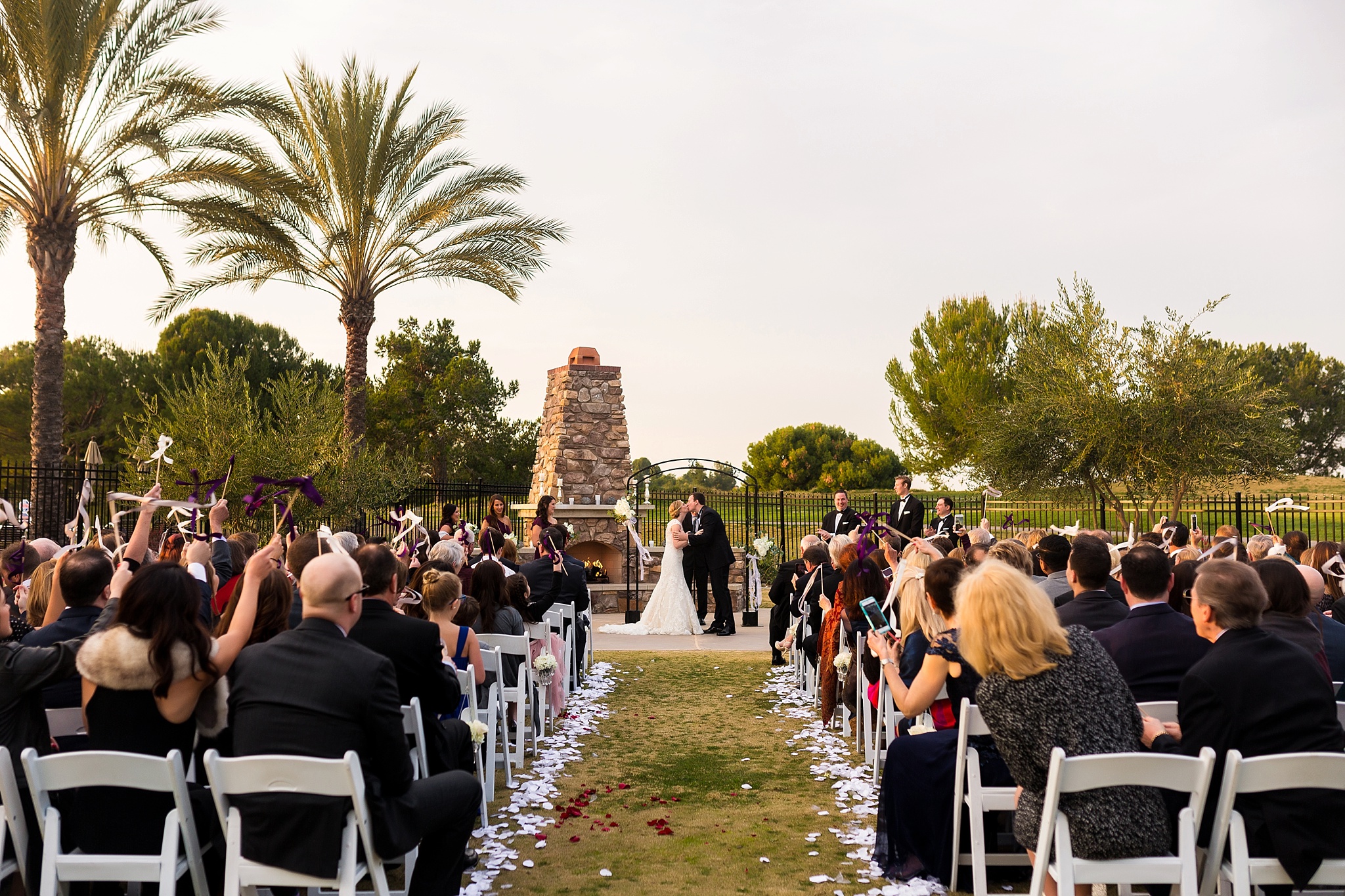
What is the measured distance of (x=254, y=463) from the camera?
46.8ft

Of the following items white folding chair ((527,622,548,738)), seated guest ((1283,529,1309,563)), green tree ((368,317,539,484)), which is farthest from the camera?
green tree ((368,317,539,484))

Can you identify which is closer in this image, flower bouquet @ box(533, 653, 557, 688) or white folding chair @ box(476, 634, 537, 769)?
white folding chair @ box(476, 634, 537, 769)

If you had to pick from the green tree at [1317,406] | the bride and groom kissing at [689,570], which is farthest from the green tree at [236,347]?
the green tree at [1317,406]

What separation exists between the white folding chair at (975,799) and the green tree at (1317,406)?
171 ft

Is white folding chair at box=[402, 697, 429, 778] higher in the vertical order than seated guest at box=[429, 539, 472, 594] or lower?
lower

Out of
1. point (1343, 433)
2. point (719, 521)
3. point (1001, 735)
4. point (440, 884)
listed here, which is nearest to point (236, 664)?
point (440, 884)

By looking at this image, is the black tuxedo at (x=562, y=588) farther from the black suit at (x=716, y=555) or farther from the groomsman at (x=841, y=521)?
the black suit at (x=716, y=555)

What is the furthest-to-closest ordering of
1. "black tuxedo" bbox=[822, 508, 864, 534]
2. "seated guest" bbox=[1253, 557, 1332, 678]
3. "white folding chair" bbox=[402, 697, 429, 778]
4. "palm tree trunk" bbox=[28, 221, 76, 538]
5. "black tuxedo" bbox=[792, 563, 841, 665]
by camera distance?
1. "palm tree trunk" bbox=[28, 221, 76, 538]
2. "black tuxedo" bbox=[822, 508, 864, 534]
3. "black tuxedo" bbox=[792, 563, 841, 665]
4. "white folding chair" bbox=[402, 697, 429, 778]
5. "seated guest" bbox=[1253, 557, 1332, 678]

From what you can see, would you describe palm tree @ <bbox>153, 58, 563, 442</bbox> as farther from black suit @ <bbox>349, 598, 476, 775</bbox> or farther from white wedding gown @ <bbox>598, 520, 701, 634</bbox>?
black suit @ <bbox>349, 598, 476, 775</bbox>

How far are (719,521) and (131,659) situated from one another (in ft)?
36.3

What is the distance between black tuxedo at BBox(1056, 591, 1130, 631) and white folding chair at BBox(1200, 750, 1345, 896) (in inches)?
55.9

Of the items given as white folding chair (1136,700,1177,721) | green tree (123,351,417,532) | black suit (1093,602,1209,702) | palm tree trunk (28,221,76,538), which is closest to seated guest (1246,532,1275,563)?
black suit (1093,602,1209,702)

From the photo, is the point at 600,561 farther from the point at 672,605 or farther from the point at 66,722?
the point at 66,722

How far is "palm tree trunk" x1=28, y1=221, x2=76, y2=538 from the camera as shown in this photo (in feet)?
41.6
